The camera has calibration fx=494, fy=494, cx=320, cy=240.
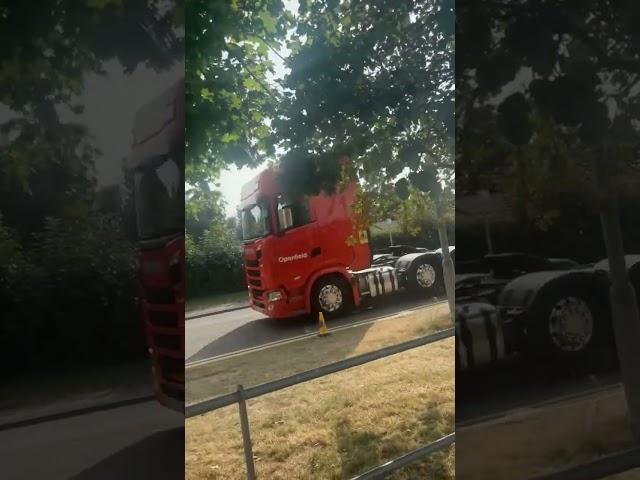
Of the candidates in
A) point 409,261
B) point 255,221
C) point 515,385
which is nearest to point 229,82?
point 255,221

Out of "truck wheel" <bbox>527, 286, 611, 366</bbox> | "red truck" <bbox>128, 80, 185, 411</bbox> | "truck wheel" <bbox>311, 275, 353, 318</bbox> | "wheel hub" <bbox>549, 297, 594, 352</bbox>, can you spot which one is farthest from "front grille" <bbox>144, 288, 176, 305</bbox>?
"wheel hub" <bbox>549, 297, 594, 352</bbox>

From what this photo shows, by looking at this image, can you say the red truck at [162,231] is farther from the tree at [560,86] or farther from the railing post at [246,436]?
the tree at [560,86]

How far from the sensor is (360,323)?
6.26 feet

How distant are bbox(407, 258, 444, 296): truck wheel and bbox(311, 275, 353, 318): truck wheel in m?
0.28

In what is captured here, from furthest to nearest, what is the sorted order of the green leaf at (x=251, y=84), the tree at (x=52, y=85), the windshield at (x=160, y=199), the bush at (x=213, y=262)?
the green leaf at (x=251, y=84) < the bush at (x=213, y=262) < the windshield at (x=160, y=199) < the tree at (x=52, y=85)

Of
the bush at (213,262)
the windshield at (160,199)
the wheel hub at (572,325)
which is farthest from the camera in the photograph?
the wheel hub at (572,325)

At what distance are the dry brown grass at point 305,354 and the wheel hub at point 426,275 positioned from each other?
100 mm

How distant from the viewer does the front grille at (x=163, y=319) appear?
4.87ft

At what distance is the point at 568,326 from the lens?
6.37 feet

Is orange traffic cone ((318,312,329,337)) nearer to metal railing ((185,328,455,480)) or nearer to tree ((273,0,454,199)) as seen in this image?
metal railing ((185,328,455,480))

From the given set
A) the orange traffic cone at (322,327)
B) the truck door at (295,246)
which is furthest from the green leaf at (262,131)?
the orange traffic cone at (322,327)

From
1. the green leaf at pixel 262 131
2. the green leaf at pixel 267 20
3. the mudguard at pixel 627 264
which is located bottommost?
the mudguard at pixel 627 264

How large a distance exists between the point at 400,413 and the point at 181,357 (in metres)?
0.90

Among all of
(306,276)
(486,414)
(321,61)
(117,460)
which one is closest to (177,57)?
(321,61)
